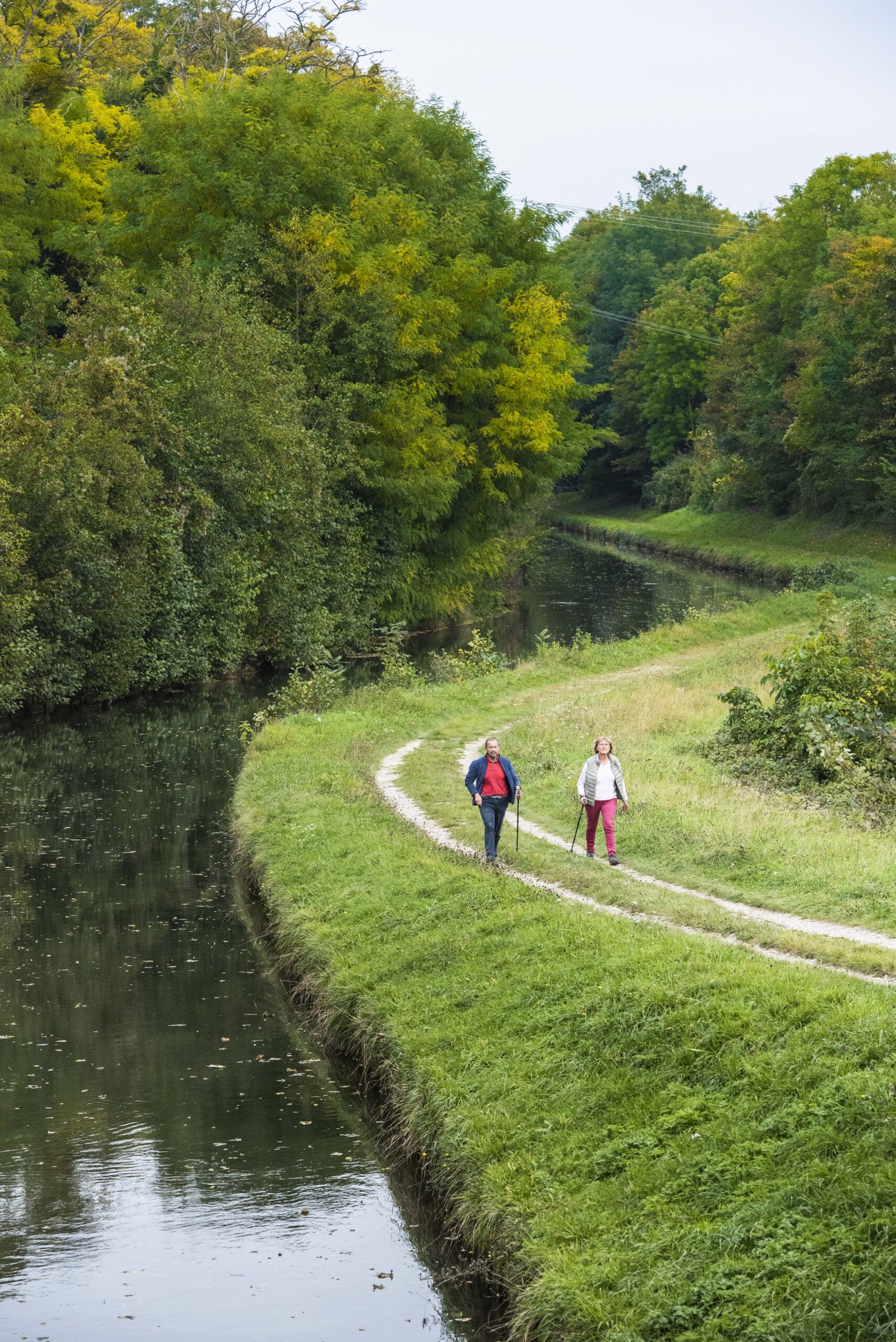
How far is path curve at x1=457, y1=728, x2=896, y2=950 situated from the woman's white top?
76 centimetres

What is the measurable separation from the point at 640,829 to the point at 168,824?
8961 millimetres

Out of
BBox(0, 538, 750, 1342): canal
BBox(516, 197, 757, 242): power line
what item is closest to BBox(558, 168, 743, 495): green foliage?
BBox(516, 197, 757, 242): power line

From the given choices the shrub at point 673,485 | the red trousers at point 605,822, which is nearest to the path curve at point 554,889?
the red trousers at point 605,822

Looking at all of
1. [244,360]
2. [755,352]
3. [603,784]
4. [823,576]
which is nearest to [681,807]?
[603,784]

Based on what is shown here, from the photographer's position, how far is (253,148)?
41.8 metres

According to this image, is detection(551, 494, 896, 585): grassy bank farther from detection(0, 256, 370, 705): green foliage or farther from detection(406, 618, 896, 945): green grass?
detection(406, 618, 896, 945): green grass

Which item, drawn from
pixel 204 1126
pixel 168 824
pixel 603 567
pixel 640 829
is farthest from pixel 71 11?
pixel 204 1126

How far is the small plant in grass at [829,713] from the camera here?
65.3 feet

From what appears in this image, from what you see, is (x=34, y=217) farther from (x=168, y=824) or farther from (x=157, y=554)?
(x=168, y=824)

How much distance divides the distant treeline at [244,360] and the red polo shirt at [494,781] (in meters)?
16.0

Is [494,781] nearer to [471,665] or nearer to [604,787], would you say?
[604,787]

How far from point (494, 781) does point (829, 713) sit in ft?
23.6

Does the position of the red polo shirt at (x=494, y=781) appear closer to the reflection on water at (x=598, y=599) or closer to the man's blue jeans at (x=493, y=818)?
the man's blue jeans at (x=493, y=818)

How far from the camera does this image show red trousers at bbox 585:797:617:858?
15.8m
